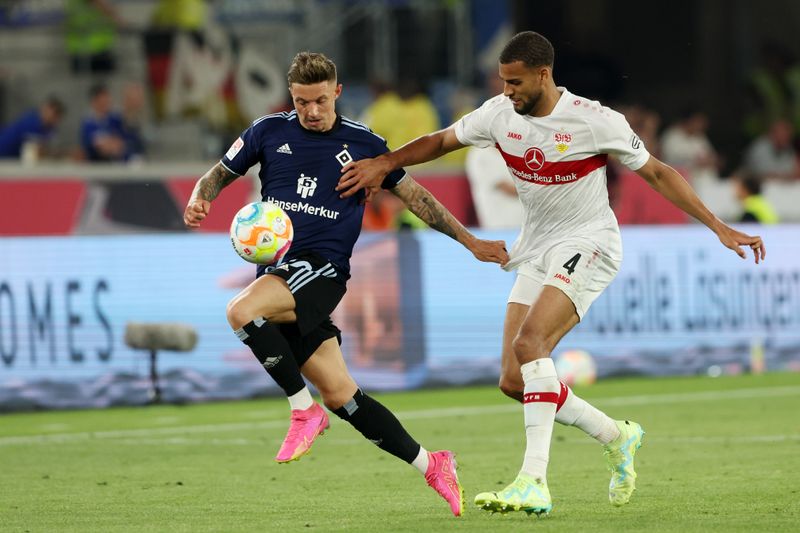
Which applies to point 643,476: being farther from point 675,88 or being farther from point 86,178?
point 675,88

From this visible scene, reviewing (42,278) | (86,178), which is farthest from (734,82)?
(42,278)

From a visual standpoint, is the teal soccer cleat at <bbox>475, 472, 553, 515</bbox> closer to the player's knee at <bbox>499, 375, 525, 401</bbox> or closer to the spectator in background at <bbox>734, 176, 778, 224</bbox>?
the player's knee at <bbox>499, 375, 525, 401</bbox>

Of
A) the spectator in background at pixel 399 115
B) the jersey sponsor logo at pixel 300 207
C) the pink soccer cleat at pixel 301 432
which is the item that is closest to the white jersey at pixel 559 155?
the jersey sponsor logo at pixel 300 207

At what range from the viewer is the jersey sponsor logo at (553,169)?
819cm

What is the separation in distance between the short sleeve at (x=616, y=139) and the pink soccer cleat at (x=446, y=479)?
1.66 metres

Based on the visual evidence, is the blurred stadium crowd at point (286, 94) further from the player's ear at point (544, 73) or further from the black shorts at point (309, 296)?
the player's ear at point (544, 73)

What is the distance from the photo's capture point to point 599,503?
8.43m

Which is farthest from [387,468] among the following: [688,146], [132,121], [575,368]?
Result: [688,146]

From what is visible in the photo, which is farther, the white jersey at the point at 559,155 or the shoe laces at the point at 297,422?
the white jersey at the point at 559,155

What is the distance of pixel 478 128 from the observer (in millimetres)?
8367

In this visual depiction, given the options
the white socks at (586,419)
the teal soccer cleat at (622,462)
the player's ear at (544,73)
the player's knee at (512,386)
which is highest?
the player's ear at (544,73)

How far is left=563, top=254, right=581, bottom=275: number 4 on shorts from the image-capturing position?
815 centimetres

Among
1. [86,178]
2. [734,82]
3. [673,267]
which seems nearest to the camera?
[673,267]

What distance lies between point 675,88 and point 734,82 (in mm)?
919
